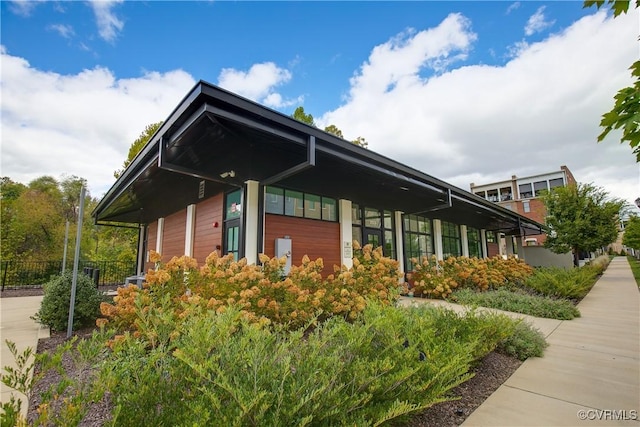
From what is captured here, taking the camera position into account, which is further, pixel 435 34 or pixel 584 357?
pixel 435 34

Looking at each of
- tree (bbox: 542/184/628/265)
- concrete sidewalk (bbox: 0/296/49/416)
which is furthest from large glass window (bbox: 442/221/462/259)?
concrete sidewalk (bbox: 0/296/49/416)

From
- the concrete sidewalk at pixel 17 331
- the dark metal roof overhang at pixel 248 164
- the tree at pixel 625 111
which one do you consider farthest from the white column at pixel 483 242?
the concrete sidewalk at pixel 17 331

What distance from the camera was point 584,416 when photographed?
2082 millimetres

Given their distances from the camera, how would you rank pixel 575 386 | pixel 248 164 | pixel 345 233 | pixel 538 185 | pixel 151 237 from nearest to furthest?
1. pixel 575 386
2. pixel 248 164
3. pixel 345 233
4. pixel 151 237
5. pixel 538 185

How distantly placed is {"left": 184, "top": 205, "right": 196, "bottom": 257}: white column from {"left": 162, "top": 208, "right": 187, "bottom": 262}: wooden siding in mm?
478

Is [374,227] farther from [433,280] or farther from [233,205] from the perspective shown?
[233,205]

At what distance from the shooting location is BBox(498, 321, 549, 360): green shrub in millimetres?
3275

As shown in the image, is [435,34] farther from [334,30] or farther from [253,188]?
[253,188]

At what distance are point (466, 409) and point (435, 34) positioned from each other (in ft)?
24.2

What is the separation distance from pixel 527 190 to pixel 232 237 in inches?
1563

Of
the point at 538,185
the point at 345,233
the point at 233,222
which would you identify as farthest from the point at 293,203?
the point at 538,185

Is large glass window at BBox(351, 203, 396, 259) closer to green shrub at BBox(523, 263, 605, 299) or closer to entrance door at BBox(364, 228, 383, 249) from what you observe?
entrance door at BBox(364, 228, 383, 249)

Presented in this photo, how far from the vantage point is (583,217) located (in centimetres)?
1268

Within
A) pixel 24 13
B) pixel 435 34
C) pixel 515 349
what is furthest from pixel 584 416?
pixel 24 13
